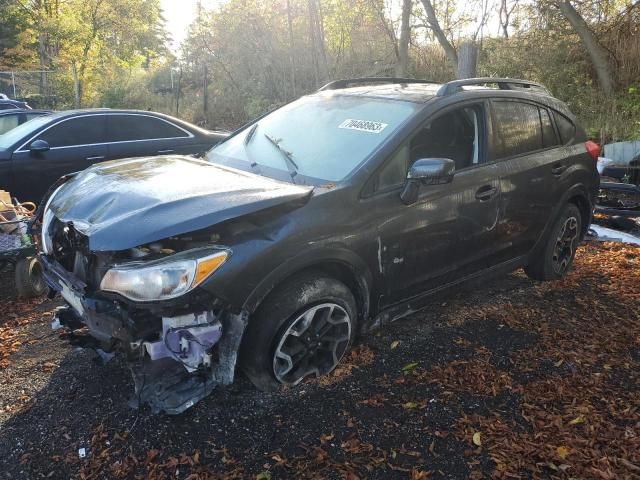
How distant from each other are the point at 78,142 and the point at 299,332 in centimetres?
528

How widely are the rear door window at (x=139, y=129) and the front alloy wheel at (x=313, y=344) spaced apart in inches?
206

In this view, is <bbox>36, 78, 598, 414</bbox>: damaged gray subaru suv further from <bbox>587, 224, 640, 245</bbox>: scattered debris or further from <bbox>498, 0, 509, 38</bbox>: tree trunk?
<bbox>498, 0, 509, 38</bbox>: tree trunk

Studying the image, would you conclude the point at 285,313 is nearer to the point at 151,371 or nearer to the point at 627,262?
the point at 151,371

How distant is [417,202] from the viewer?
3381mm

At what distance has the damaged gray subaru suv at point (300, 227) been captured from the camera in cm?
262

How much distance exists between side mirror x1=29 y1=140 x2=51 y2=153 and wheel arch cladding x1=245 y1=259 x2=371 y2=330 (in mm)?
5021

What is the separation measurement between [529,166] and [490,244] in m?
0.72

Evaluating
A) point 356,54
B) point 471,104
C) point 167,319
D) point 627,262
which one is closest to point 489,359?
point 471,104

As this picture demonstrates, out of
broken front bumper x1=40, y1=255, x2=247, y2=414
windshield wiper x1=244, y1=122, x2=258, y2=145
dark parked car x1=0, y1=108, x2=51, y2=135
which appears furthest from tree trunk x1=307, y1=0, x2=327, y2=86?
broken front bumper x1=40, y1=255, x2=247, y2=414

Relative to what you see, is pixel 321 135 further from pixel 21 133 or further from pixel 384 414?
pixel 21 133

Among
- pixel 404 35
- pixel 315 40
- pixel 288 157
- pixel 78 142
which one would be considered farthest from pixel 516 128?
pixel 315 40

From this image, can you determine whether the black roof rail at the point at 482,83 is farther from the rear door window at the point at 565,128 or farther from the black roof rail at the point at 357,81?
the black roof rail at the point at 357,81

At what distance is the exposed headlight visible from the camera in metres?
2.52

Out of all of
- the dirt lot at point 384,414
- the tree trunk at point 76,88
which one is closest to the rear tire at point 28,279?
the dirt lot at point 384,414
